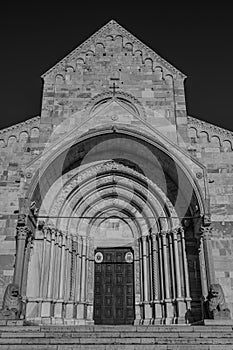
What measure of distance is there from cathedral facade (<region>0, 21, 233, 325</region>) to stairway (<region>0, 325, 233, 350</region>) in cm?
234

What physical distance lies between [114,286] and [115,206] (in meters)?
2.93

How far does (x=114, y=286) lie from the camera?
13.1 meters

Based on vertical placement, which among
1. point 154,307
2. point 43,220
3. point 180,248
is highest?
point 43,220

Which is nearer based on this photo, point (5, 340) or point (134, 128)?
Result: point (5, 340)

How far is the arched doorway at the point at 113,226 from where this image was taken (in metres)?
12.0

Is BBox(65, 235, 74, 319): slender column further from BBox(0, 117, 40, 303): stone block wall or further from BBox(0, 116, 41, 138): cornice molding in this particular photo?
BBox(0, 116, 41, 138): cornice molding

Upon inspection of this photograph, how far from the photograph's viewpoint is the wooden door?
1268 cm

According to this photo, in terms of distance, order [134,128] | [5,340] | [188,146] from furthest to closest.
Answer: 1. [188,146]
2. [134,128]
3. [5,340]

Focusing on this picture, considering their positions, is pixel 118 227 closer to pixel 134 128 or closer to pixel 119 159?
pixel 119 159

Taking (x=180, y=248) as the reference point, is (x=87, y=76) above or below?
above

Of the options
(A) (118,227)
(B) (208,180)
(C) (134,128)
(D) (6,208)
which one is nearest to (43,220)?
(D) (6,208)

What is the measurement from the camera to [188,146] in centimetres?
1373

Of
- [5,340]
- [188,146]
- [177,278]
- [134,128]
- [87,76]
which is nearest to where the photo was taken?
[5,340]

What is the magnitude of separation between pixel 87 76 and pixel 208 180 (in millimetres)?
6836
